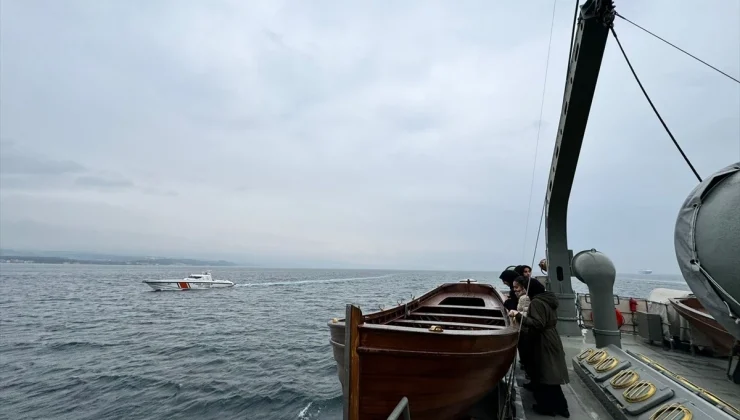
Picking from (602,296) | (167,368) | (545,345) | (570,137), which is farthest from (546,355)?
(167,368)

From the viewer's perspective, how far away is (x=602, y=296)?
6738 millimetres

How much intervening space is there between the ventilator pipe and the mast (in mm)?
1881

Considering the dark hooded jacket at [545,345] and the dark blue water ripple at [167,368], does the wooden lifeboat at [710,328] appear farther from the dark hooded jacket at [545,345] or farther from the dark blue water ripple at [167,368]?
the dark blue water ripple at [167,368]

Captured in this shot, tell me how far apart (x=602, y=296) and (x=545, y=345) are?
335 cm

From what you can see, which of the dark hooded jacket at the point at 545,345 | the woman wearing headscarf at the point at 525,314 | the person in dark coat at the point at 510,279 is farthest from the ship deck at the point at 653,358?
the person in dark coat at the point at 510,279

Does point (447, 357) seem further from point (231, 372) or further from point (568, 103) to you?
point (231, 372)

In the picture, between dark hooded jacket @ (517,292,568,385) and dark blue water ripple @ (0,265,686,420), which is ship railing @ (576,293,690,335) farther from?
dark blue water ripple @ (0,265,686,420)

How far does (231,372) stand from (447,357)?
10799 mm

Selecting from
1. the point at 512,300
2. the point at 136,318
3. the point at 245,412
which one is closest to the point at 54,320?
the point at 136,318

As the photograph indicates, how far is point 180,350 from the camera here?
15.2 m

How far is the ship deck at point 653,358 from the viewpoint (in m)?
4.63

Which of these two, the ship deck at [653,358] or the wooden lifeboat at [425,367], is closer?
the wooden lifeboat at [425,367]

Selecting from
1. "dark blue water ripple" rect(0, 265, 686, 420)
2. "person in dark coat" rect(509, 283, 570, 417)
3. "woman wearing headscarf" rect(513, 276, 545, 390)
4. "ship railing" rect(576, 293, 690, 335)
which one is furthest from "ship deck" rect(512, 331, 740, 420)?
"dark blue water ripple" rect(0, 265, 686, 420)

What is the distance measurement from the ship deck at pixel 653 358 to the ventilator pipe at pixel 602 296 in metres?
0.84
